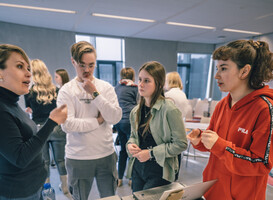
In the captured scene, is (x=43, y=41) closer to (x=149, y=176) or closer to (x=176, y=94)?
(x=176, y=94)

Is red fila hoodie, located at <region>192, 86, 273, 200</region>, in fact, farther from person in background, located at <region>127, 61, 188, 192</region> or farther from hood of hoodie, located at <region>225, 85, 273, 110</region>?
person in background, located at <region>127, 61, 188, 192</region>

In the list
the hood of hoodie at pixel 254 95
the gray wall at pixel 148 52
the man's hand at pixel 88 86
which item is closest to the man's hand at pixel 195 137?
the hood of hoodie at pixel 254 95

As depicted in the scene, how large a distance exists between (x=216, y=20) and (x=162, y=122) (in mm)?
4340

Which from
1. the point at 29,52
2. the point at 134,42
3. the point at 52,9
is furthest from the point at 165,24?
the point at 29,52

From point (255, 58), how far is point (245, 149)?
0.44 meters

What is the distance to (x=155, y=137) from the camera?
119cm

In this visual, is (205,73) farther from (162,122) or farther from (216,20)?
(162,122)

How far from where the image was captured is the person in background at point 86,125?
1.18 m

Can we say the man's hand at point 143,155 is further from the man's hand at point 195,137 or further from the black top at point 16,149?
the black top at point 16,149

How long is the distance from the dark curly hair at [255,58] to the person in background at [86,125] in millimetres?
879

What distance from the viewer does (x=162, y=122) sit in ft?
3.83

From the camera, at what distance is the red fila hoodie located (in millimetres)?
670

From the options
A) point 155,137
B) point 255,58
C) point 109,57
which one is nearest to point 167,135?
point 155,137

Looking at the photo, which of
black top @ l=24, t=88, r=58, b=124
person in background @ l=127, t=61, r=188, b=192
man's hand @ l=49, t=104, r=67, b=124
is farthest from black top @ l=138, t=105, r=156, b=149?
black top @ l=24, t=88, r=58, b=124
